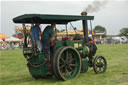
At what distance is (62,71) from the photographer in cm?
596

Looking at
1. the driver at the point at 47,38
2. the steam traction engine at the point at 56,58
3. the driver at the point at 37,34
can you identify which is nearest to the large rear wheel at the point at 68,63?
the steam traction engine at the point at 56,58

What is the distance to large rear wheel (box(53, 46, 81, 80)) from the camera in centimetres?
571

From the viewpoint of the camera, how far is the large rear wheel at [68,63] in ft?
18.7

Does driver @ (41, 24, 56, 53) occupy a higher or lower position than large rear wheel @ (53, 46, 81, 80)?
higher

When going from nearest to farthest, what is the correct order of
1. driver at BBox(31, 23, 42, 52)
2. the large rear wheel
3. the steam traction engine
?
the steam traction engine
the large rear wheel
driver at BBox(31, 23, 42, 52)

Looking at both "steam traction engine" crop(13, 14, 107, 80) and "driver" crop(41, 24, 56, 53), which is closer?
"steam traction engine" crop(13, 14, 107, 80)

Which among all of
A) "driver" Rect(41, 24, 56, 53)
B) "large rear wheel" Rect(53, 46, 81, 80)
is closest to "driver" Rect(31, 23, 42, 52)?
"driver" Rect(41, 24, 56, 53)

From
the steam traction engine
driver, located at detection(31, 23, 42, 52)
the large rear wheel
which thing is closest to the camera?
the steam traction engine

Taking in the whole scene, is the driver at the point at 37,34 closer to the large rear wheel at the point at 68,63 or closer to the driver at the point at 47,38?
the driver at the point at 47,38

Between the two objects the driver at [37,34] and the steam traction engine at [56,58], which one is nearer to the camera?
the steam traction engine at [56,58]

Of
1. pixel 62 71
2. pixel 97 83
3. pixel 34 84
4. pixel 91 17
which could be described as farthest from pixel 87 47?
pixel 34 84

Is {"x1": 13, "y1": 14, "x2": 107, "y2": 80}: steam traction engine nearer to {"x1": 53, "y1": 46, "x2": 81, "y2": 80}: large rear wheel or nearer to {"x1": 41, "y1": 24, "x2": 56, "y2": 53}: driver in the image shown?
{"x1": 53, "y1": 46, "x2": 81, "y2": 80}: large rear wheel

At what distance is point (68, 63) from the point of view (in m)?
6.00

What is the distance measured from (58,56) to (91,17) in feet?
6.59
